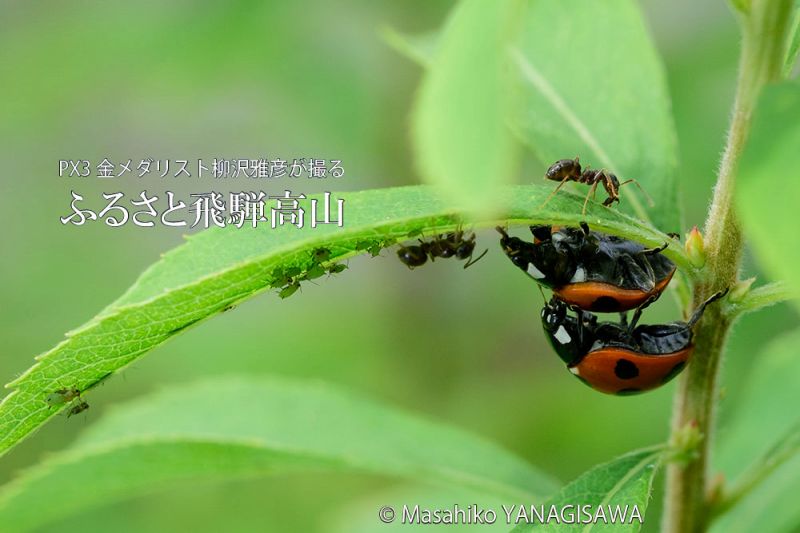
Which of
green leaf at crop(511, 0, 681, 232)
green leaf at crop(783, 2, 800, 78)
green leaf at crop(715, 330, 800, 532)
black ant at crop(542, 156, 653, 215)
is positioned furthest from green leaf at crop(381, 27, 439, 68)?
green leaf at crop(715, 330, 800, 532)

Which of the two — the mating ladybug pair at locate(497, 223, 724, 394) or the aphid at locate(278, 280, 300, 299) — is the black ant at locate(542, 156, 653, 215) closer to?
the mating ladybug pair at locate(497, 223, 724, 394)

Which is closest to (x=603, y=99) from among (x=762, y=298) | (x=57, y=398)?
(x=762, y=298)

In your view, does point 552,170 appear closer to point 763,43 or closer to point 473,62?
point 763,43

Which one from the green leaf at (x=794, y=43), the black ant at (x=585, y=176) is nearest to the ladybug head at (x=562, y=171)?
the black ant at (x=585, y=176)

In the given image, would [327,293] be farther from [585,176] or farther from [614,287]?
[614,287]

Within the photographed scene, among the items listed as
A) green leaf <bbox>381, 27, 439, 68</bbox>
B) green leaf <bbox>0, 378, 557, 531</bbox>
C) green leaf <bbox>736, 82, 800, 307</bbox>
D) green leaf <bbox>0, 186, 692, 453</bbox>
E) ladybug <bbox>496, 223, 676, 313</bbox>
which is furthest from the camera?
green leaf <bbox>381, 27, 439, 68</bbox>

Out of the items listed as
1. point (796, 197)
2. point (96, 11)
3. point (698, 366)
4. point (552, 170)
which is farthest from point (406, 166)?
point (796, 197)
